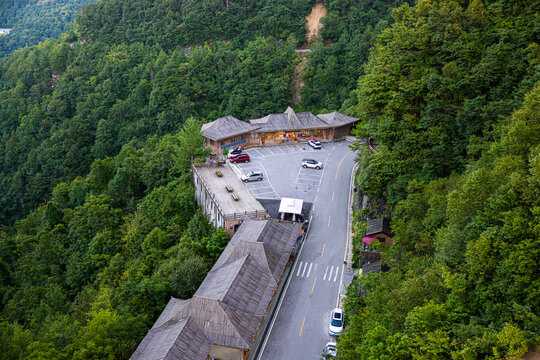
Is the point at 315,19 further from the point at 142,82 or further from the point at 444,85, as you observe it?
the point at 444,85

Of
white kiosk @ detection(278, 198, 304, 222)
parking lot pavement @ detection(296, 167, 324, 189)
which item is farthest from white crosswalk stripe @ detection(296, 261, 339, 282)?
parking lot pavement @ detection(296, 167, 324, 189)

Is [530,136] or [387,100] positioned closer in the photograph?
[530,136]

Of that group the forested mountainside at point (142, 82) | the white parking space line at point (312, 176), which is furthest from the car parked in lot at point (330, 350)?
the forested mountainside at point (142, 82)

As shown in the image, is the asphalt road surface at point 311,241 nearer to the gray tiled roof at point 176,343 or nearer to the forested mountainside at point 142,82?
the gray tiled roof at point 176,343

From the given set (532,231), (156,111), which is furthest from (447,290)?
(156,111)

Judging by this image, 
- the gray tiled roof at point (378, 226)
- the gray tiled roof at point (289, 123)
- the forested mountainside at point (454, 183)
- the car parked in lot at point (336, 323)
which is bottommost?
the car parked in lot at point (336, 323)

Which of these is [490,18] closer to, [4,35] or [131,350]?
[131,350]
